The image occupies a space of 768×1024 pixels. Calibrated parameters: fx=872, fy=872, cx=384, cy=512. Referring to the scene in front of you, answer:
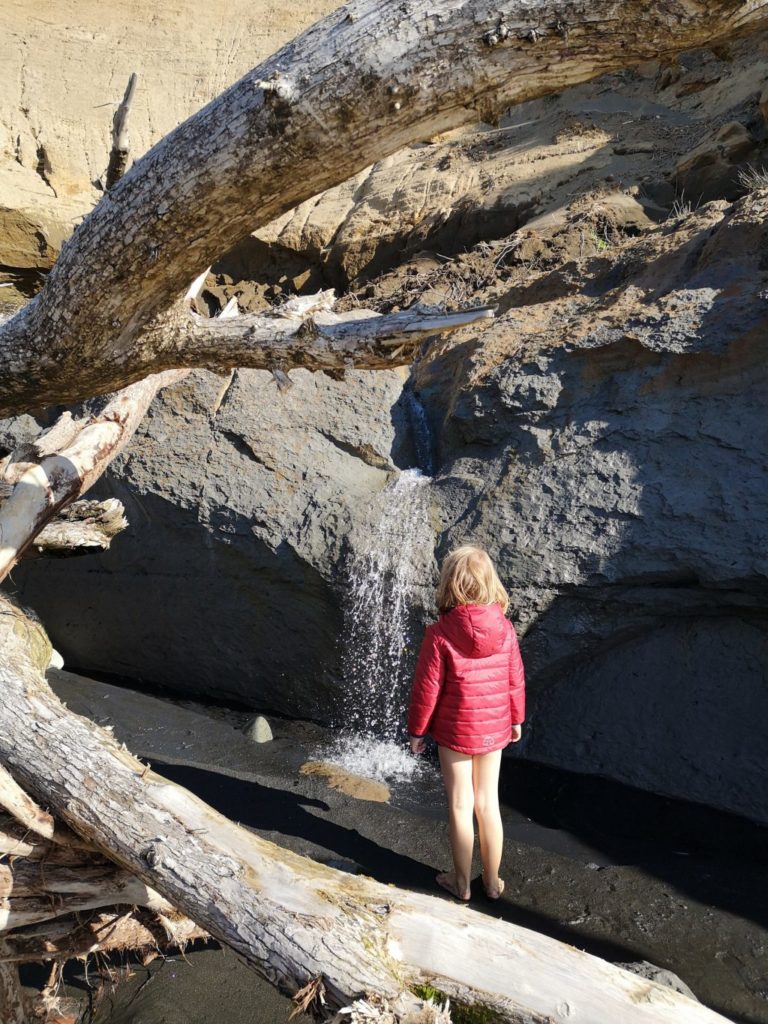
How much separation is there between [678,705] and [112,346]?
3.87 meters

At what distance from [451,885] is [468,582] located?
139cm

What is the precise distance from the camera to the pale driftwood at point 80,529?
425 centimetres

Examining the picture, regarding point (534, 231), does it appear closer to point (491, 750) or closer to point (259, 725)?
point (259, 725)

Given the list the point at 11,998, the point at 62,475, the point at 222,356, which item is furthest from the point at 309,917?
the point at 62,475

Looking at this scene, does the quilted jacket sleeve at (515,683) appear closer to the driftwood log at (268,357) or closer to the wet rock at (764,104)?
the driftwood log at (268,357)

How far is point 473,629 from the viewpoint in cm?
360

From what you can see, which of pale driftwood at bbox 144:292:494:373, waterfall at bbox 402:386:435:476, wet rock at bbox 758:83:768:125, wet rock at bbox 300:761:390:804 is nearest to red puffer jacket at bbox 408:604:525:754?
pale driftwood at bbox 144:292:494:373

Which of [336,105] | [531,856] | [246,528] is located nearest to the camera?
[336,105]

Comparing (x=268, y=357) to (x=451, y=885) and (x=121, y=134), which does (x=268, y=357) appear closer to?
(x=121, y=134)

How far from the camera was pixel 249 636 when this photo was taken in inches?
255

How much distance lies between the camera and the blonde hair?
11.8ft

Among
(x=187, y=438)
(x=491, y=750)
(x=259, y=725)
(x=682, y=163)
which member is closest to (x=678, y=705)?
(x=491, y=750)

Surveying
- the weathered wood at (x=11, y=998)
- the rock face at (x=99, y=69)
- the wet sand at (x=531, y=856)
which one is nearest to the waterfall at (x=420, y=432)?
the wet sand at (x=531, y=856)

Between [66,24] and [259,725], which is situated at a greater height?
[66,24]
